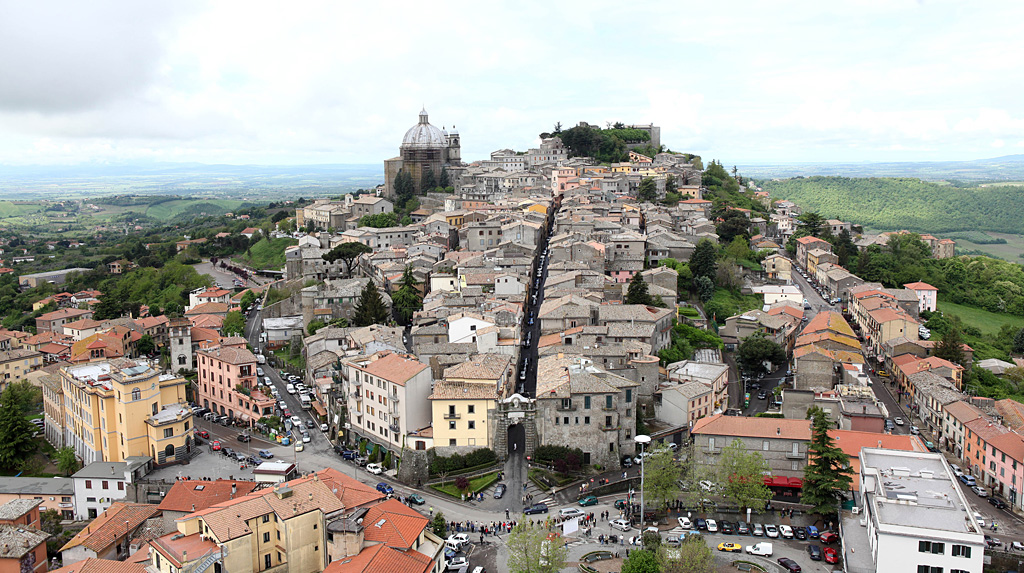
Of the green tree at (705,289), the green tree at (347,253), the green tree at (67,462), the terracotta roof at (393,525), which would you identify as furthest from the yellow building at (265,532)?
the green tree at (347,253)

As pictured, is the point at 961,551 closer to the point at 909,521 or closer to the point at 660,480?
the point at 909,521

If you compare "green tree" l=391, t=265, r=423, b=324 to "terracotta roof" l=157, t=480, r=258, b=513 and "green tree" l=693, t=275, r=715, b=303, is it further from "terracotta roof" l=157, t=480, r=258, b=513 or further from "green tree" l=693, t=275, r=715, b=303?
"terracotta roof" l=157, t=480, r=258, b=513

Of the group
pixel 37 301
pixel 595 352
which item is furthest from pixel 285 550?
pixel 37 301

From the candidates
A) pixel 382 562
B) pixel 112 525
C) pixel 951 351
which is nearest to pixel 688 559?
pixel 382 562

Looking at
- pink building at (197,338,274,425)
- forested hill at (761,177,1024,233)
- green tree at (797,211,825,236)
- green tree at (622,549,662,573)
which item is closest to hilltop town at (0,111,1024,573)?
pink building at (197,338,274,425)

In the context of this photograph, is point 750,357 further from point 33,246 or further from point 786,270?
point 33,246

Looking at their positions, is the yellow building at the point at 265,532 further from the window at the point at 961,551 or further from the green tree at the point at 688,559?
the window at the point at 961,551
